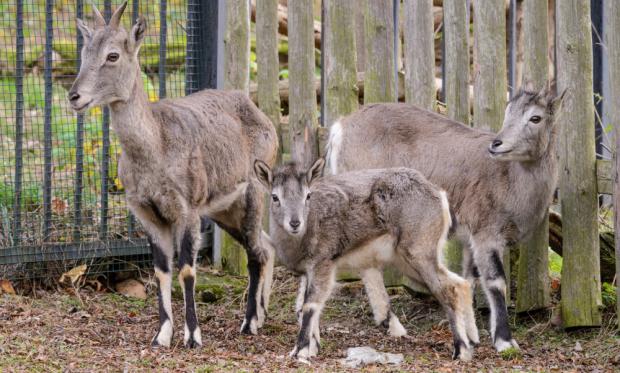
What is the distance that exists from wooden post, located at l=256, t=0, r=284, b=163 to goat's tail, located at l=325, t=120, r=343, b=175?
862 mm

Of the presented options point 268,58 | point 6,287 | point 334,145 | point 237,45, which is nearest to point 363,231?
point 334,145

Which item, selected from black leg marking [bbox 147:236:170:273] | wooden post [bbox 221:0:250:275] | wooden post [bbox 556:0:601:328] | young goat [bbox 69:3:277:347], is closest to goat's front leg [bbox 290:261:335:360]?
young goat [bbox 69:3:277:347]

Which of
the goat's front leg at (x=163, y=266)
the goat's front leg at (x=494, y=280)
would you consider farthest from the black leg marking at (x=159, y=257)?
the goat's front leg at (x=494, y=280)

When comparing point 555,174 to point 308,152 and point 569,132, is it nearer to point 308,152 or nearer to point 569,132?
point 569,132

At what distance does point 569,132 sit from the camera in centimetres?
707

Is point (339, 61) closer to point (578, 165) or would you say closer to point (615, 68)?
point (578, 165)

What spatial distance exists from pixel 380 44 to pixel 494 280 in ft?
7.21

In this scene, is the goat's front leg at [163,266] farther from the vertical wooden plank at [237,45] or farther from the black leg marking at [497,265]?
the black leg marking at [497,265]

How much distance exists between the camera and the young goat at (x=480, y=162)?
705cm

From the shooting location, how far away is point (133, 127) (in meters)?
7.03

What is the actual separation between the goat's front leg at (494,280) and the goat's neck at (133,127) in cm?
249

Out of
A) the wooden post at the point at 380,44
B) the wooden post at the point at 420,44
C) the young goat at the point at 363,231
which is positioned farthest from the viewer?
the wooden post at the point at 380,44

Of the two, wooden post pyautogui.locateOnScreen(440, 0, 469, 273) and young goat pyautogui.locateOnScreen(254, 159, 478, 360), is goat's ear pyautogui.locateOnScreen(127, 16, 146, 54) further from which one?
wooden post pyautogui.locateOnScreen(440, 0, 469, 273)

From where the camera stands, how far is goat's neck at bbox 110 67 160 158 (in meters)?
7.03
